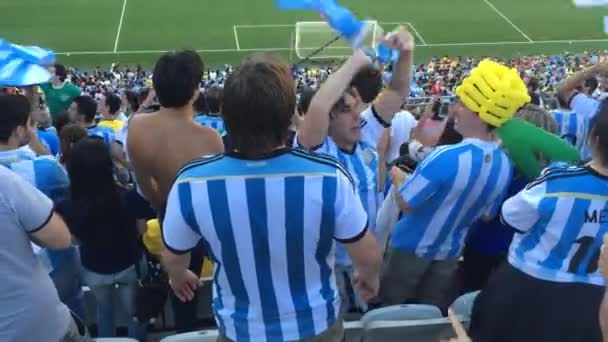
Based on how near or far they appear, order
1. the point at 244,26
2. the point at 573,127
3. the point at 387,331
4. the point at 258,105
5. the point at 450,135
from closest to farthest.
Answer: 1. the point at 258,105
2. the point at 387,331
3. the point at 450,135
4. the point at 573,127
5. the point at 244,26

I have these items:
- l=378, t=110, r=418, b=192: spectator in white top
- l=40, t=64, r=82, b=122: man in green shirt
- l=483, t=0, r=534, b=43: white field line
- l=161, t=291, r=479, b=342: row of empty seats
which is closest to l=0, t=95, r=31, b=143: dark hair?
l=161, t=291, r=479, b=342: row of empty seats

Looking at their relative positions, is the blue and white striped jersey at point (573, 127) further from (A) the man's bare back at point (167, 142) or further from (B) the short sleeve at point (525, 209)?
(A) the man's bare back at point (167, 142)

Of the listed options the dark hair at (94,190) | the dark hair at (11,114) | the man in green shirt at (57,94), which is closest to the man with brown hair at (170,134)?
the dark hair at (94,190)

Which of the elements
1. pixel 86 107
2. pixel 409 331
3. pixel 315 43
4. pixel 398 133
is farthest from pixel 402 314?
pixel 315 43

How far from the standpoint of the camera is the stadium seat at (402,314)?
284cm

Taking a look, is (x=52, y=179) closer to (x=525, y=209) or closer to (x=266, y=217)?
(x=266, y=217)

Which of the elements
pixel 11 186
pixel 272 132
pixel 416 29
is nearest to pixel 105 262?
pixel 11 186

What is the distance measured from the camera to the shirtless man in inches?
126

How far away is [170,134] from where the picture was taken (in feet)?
10.8

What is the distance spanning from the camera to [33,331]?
2.41 m

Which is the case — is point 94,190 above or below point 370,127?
below

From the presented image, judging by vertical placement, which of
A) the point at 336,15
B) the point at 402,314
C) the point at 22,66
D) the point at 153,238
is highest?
the point at 336,15

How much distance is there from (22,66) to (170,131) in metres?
1.86

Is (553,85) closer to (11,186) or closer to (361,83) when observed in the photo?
(361,83)
